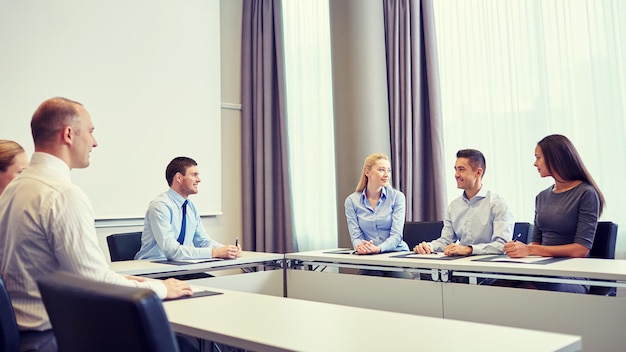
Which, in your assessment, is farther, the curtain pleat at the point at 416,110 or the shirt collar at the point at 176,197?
the curtain pleat at the point at 416,110

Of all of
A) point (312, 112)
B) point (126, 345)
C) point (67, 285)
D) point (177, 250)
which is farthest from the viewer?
point (312, 112)

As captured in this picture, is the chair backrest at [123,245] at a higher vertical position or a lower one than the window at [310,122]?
lower

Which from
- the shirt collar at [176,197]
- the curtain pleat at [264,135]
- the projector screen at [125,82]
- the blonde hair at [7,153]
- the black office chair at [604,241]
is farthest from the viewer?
the curtain pleat at [264,135]

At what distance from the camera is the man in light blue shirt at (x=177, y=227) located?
10.9 feet

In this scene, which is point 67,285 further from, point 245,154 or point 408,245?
point 245,154

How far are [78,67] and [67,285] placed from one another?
398 cm

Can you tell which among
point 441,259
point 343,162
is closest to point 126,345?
point 441,259

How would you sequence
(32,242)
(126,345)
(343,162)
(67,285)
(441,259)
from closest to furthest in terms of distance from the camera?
(126,345), (67,285), (32,242), (441,259), (343,162)

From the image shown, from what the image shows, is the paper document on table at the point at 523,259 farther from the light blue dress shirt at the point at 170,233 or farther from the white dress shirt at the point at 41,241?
the white dress shirt at the point at 41,241

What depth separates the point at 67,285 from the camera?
111 cm

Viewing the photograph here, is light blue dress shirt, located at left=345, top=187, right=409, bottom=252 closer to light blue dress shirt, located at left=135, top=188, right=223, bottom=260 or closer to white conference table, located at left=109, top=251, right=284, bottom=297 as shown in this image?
white conference table, located at left=109, top=251, right=284, bottom=297

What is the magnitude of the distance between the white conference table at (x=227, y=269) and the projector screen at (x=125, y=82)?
168 cm

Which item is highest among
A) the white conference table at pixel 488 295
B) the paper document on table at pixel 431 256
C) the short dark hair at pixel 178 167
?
the short dark hair at pixel 178 167

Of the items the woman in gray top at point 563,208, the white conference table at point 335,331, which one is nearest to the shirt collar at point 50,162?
the white conference table at point 335,331
